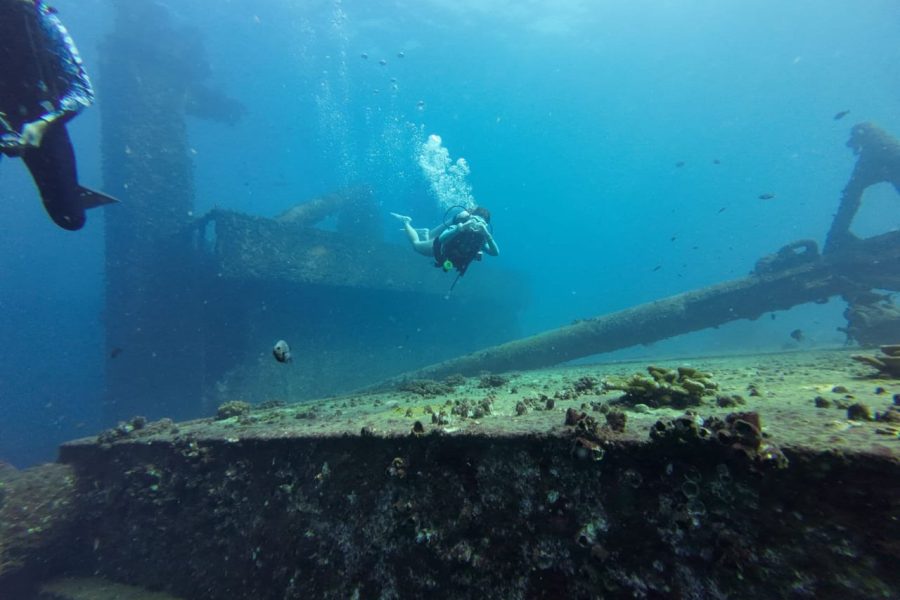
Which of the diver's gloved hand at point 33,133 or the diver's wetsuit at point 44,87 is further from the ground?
the diver's wetsuit at point 44,87

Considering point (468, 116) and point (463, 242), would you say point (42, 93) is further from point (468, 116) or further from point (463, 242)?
point (468, 116)

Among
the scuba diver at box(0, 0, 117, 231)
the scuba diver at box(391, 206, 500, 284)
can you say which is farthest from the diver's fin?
the scuba diver at box(391, 206, 500, 284)

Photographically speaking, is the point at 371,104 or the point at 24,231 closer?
the point at 371,104

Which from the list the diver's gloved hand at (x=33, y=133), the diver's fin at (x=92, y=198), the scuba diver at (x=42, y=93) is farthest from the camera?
the diver's fin at (x=92, y=198)

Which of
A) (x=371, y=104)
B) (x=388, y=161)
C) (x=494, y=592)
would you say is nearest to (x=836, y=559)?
(x=494, y=592)

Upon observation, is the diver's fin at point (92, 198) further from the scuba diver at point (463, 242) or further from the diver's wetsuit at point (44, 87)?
the scuba diver at point (463, 242)

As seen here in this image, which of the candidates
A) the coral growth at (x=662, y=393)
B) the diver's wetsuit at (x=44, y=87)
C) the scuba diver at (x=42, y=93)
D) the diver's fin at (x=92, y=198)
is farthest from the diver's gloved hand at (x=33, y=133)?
the coral growth at (x=662, y=393)

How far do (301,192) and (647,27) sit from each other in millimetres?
108508

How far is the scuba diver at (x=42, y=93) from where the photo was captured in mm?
4668

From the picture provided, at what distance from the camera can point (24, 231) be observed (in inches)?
4301

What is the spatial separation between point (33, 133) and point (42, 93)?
1.03 metres

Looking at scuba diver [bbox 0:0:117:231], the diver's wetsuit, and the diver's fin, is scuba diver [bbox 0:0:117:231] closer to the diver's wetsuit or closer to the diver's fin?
the diver's wetsuit

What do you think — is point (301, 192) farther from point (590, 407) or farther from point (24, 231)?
point (590, 407)

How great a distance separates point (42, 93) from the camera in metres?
5.02
